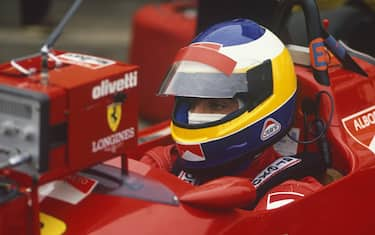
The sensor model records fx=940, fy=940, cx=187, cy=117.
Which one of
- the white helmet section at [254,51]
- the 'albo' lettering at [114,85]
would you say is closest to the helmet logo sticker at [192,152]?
the white helmet section at [254,51]

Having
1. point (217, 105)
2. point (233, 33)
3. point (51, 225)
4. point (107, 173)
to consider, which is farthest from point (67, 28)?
point (51, 225)

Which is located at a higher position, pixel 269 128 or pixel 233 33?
pixel 233 33

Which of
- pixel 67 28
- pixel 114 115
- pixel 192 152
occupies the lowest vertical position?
pixel 67 28

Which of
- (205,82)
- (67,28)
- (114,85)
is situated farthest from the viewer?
(67,28)

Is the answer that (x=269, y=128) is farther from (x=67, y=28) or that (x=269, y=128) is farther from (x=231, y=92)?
(x=67, y=28)

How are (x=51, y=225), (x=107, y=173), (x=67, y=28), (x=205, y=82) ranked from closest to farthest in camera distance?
(x=51, y=225)
(x=107, y=173)
(x=205, y=82)
(x=67, y=28)

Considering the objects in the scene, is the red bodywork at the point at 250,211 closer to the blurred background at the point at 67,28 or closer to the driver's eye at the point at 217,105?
the driver's eye at the point at 217,105

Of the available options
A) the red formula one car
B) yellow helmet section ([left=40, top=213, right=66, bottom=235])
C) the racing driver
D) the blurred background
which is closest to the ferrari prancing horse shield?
the red formula one car

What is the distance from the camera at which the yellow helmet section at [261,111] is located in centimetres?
Result: 301

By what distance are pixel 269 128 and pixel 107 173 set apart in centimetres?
61

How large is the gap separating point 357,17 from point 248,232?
2544mm

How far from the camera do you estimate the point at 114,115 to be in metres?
2.60

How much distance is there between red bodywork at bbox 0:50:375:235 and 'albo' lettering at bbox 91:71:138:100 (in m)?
0.02

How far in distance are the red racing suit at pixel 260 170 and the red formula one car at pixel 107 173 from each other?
61 mm
